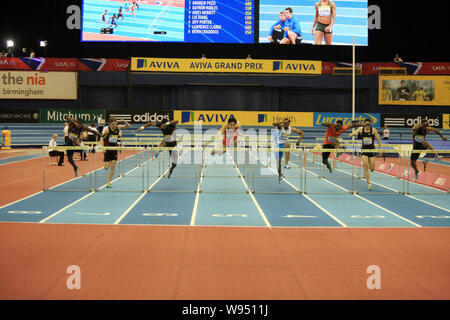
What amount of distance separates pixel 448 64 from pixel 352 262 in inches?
1457

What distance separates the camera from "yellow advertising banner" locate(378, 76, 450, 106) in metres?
36.6

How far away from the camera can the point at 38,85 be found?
37.1m

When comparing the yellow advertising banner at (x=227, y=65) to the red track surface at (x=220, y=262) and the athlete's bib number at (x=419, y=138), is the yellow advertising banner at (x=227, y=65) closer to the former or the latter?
the athlete's bib number at (x=419, y=138)

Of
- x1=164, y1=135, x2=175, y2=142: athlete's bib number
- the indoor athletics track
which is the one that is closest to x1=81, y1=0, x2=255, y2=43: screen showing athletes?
x1=164, y1=135, x2=175, y2=142: athlete's bib number

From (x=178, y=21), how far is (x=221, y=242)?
30.5m

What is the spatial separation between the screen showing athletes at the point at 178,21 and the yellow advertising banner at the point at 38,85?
5155mm

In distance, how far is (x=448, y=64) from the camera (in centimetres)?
3788

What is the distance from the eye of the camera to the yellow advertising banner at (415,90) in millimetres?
36594

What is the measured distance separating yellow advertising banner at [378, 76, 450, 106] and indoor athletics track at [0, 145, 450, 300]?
82.0 ft

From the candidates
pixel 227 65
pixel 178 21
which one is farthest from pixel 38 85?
pixel 227 65

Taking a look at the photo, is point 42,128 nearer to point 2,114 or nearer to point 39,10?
point 2,114

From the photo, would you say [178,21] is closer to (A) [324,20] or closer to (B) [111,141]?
(A) [324,20]

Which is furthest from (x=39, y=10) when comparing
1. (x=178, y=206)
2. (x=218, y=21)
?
(x=178, y=206)

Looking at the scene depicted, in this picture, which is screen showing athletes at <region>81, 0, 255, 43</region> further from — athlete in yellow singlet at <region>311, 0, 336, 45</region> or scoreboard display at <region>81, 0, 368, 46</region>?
athlete in yellow singlet at <region>311, 0, 336, 45</region>
